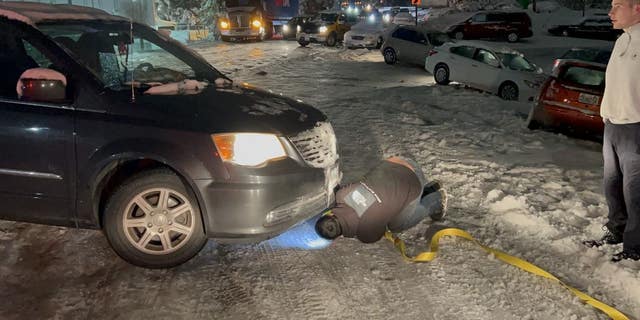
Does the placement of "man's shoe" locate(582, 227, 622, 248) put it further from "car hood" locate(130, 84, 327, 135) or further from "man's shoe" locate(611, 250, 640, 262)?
"car hood" locate(130, 84, 327, 135)

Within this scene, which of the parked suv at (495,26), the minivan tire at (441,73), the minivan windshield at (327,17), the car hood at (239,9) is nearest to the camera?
the minivan tire at (441,73)

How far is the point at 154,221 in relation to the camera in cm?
363

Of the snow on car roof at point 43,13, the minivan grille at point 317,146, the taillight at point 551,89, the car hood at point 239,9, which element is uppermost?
the car hood at point 239,9

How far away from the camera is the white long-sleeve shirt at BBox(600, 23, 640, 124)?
3.56m

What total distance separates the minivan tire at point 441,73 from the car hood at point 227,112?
11.2 meters

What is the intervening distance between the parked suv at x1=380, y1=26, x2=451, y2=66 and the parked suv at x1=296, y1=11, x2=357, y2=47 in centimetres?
721

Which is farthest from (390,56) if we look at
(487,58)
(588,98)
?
(588,98)

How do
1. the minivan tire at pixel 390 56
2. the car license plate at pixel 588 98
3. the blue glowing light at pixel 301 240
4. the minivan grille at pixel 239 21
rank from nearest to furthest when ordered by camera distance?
the blue glowing light at pixel 301 240 → the car license plate at pixel 588 98 → the minivan tire at pixel 390 56 → the minivan grille at pixel 239 21

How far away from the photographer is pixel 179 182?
11.7 feet

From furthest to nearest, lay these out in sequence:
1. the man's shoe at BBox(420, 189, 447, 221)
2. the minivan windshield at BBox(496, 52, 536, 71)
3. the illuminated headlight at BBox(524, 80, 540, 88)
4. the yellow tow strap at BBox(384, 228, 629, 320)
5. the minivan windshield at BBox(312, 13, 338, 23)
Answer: the minivan windshield at BBox(312, 13, 338, 23)
the minivan windshield at BBox(496, 52, 536, 71)
the illuminated headlight at BBox(524, 80, 540, 88)
the man's shoe at BBox(420, 189, 447, 221)
the yellow tow strap at BBox(384, 228, 629, 320)

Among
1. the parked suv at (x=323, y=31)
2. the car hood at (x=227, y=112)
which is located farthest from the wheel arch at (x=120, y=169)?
the parked suv at (x=323, y=31)

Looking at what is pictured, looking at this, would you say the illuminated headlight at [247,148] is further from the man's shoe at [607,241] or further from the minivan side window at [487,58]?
the minivan side window at [487,58]

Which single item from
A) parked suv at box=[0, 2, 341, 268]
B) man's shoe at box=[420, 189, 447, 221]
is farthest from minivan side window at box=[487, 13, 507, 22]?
parked suv at box=[0, 2, 341, 268]

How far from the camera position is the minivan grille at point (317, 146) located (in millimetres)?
3830
